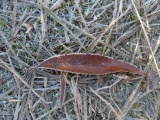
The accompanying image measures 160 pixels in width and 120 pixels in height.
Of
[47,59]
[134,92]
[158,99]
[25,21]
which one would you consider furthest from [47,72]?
[158,99]

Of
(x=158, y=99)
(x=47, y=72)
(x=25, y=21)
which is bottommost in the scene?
(x=158, y=99)

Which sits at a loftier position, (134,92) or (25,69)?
(25,69)

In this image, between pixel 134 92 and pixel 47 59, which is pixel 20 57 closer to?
pixel 47 59
